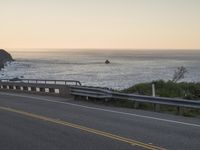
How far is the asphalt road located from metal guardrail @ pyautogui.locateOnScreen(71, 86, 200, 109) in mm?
917

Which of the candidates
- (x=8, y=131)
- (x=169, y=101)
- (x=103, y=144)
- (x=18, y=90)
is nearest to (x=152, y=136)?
(x=103, y=144)

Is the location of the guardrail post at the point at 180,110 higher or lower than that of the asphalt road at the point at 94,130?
lower

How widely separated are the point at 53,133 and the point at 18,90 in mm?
21359

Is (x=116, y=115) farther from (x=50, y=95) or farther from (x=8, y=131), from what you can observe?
(x=50, y=95)

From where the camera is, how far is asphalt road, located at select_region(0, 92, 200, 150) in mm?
10625

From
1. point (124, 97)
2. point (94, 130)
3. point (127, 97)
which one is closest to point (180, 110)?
point (127, 97)

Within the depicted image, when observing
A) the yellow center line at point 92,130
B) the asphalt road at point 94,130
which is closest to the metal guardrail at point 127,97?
the asphalt road at point 94,130

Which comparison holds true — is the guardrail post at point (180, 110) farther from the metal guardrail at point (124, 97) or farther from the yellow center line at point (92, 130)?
the yellow center line at point (92, 130)

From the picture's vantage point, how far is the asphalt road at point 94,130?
10.6m

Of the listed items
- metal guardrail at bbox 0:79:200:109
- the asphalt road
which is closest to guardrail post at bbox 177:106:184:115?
metal guardrail at bbox 0:79:200:109

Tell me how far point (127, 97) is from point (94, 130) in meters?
7.04

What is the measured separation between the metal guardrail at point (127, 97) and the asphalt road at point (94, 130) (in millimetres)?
917

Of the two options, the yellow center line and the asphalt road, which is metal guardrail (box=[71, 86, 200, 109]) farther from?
the yellow center line

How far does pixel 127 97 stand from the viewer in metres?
19.8
